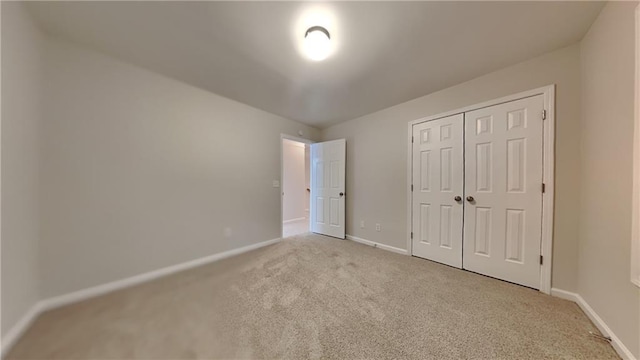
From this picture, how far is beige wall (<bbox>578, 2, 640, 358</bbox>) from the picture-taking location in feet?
4.04

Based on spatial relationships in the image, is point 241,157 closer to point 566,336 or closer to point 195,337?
point 195,337

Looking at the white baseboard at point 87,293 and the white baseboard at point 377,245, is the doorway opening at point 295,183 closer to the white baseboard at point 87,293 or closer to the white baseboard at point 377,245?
the white baseboard at point 377,245

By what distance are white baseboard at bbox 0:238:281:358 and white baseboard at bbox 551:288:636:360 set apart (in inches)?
140

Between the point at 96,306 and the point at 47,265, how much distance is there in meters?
0.55

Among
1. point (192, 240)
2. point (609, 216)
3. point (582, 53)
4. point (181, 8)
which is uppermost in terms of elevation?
point (181, 8)

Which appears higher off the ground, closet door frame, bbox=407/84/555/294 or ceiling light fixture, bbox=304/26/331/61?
ceiling light fixture, bbox=304/26/331/61

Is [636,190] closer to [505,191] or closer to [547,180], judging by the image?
[547,180]

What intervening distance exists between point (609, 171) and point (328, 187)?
3.29 m

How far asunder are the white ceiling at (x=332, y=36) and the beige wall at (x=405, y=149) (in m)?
0.17

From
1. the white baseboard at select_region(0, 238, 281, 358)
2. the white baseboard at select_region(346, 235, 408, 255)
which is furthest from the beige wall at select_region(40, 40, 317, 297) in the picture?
the white baseboard at select_region(346, 235, 408, 255)

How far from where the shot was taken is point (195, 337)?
1365 millimetres

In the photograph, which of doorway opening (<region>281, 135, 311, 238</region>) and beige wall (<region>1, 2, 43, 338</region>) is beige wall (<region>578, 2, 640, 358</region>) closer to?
beige wall (<region>1, 2, 43, 338</region>)

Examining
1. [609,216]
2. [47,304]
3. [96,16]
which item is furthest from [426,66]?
[47,304]

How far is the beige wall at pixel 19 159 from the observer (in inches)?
51.8
